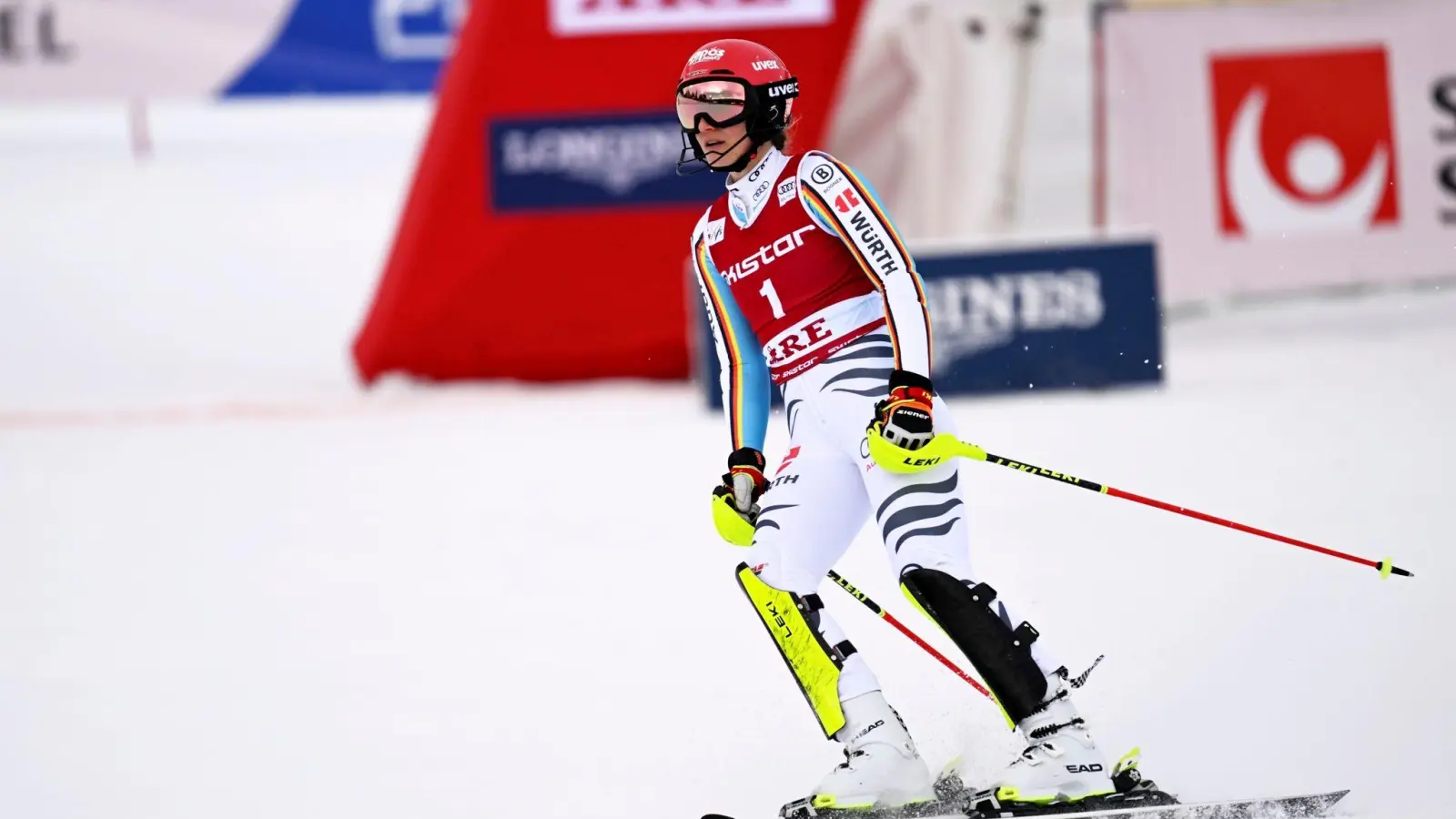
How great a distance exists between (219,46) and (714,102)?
1493cm

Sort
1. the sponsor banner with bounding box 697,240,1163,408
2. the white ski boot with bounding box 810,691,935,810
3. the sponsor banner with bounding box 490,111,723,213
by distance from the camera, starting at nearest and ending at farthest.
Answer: the white ski boot with bounding box 810,691,935,810, the sponsor banner with bounding box 697,240,1163,408, the sponsor banner with bounding box 490,111,723,213

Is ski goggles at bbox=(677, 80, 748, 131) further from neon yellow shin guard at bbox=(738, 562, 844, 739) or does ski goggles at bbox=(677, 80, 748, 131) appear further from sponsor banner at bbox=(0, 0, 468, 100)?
sponsor banner at bbox=(0, 0, 468, 100)

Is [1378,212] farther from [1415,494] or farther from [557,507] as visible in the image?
[557,507]

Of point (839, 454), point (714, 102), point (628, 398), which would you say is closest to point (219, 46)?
point (628, 398)

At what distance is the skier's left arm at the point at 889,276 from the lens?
13.7ft

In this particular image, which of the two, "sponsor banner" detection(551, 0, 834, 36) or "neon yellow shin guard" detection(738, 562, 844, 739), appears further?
"sponsor banner" detection(551, 0, 834, 36)

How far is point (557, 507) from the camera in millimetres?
8797

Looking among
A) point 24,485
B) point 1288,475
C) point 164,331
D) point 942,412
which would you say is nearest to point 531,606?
point 942,412

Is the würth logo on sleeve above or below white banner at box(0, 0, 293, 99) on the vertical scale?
below

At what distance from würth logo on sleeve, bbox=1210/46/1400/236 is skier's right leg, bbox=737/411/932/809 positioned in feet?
30.1

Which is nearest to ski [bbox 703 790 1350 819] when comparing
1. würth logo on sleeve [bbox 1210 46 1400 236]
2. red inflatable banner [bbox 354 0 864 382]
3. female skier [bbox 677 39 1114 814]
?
female skier [bbox 677 39 1114 814]

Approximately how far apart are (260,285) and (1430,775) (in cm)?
1352

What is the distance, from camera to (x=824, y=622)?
14.8ft

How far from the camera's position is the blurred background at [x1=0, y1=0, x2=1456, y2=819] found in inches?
211
